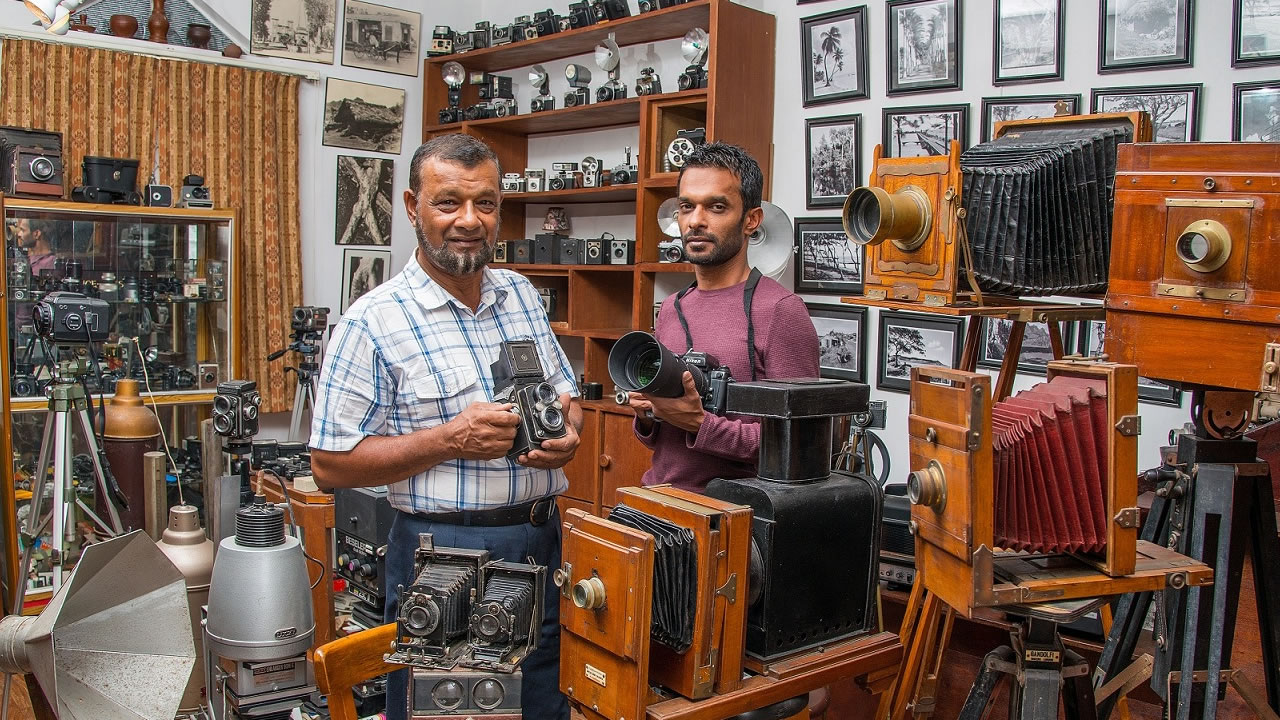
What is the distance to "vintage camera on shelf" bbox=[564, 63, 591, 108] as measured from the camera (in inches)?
206

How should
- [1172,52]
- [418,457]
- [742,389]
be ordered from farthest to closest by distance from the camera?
[1172,52], [418,457], [742,389]

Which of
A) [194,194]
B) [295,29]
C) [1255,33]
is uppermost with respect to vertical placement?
[295,29]

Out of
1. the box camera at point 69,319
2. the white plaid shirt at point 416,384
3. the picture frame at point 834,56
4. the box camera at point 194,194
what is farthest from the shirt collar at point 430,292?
the box camera at point 194,194

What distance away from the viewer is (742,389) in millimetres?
1780

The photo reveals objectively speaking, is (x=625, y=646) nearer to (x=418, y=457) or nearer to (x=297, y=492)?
(x=418, y=457)

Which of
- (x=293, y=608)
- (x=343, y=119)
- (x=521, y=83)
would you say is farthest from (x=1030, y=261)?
(x=343, y=119)

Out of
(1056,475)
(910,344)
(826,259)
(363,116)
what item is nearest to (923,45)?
(826,259)

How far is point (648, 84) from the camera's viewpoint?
4832 millimetres

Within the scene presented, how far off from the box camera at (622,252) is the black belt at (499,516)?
2.84 meters

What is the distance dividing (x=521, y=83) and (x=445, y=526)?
14.7 ft

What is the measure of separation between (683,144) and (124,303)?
2.98 m

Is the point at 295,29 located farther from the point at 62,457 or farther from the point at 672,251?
the point at 62,457

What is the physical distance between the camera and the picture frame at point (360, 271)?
20.3 ft

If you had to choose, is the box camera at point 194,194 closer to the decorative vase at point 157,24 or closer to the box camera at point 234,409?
the decorative vase at point 157,24
